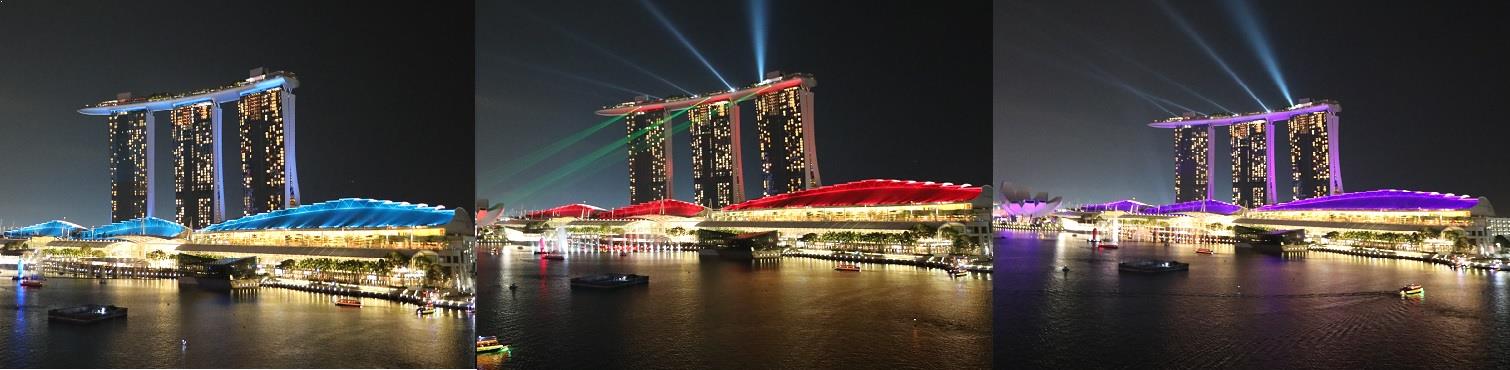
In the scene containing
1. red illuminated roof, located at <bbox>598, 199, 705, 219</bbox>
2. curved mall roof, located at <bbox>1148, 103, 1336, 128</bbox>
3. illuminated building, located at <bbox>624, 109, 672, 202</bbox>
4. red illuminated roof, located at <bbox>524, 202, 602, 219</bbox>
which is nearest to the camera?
illuminated building, located at <bbox>624, 109, 672, 202</bbox>

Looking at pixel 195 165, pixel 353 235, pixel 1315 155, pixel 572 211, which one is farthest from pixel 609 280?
pixel 1315 155

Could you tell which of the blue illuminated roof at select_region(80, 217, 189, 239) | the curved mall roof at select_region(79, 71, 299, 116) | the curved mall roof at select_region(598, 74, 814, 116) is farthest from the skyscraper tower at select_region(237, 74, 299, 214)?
the curved mall roof at select_region(598, 74, 814, 116)

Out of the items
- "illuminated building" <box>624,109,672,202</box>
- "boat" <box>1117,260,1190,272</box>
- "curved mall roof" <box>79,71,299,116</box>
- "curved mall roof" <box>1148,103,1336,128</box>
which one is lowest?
"boat" <box>1117,260,1190,272</box>

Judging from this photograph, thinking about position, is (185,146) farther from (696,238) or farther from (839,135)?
(839,135)

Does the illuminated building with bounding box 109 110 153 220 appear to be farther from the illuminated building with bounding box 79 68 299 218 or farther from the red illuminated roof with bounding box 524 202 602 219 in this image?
the red illuminated roof with bounding box 524 202 602 219

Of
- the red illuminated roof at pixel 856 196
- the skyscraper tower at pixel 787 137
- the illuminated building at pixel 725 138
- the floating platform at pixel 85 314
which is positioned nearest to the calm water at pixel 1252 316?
the red illuminated roof at pixel 856 196

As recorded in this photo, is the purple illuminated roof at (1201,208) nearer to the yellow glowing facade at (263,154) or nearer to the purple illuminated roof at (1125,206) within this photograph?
the purple illuminated roof at (1125,206)

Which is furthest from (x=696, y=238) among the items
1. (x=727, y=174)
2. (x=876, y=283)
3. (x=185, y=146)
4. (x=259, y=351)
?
(x=185, y=146)

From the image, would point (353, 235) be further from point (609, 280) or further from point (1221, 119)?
point (1221, 119)
